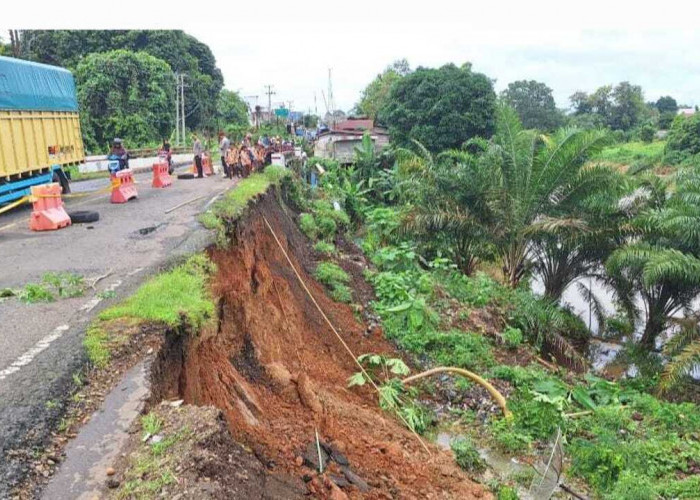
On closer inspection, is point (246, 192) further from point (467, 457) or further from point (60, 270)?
point (467, 457)

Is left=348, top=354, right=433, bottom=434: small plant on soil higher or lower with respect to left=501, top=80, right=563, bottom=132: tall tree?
lower

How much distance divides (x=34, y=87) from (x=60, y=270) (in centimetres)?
809

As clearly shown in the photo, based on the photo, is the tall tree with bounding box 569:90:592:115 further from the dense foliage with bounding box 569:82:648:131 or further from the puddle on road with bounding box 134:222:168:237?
the puddle on road with bounding box 134:222:168:237

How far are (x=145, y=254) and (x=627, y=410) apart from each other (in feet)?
25.4

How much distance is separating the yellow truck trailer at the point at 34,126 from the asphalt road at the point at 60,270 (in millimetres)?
848

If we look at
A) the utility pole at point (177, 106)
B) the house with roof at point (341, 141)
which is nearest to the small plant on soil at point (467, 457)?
the house with roof at point (341, 141)

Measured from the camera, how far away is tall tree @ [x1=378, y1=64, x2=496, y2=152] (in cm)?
2944

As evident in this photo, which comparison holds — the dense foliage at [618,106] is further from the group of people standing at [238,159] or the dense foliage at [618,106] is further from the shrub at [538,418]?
the shrub at [538,418]

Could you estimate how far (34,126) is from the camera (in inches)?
540

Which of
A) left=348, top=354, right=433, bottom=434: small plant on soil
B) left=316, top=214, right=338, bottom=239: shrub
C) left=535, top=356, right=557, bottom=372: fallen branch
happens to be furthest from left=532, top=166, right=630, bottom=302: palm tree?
left=316, top=214, right=338, bottom=239: shrub

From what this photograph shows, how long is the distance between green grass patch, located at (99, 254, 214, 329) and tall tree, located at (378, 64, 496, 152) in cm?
2397

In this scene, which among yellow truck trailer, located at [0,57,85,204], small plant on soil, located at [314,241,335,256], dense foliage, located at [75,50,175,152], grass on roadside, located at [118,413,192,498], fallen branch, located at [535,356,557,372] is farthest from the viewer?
dense foliage, located at [75,50,175,152]

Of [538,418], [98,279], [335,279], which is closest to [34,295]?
[98,279]

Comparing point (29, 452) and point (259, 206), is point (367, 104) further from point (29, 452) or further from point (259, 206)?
point (29, 452)
